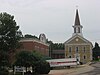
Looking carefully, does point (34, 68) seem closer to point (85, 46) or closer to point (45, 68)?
point (45, 68)

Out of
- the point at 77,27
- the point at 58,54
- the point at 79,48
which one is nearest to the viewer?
the point at 79,48

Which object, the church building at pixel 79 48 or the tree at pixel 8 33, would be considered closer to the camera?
the tree at pixel 8 33

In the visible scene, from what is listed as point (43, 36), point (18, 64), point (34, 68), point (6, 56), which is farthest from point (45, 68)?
point (43, 36)

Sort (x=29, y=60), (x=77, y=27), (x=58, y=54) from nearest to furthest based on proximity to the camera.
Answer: (x=29, y=60), (x=77, y=27), (x=58, y=54)

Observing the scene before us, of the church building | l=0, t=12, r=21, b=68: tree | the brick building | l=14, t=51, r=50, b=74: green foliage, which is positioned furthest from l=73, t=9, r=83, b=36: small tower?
l=14, t=51, r=50, b=74: green foliage

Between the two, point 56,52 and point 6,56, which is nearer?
point 6,56

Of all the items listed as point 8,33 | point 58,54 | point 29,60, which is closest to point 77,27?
point 58,54

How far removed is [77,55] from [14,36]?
43202 mm

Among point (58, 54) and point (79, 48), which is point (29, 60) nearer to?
point (79, 48)

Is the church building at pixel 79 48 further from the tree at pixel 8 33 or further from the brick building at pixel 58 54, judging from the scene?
the tree at pixel 8 33

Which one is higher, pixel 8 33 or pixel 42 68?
pixel 8 33

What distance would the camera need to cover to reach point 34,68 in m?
50.1

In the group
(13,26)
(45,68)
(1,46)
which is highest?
(13,26)

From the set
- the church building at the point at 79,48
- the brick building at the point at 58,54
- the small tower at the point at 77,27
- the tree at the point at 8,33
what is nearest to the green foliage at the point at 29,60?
the tree at the point at 8,33
